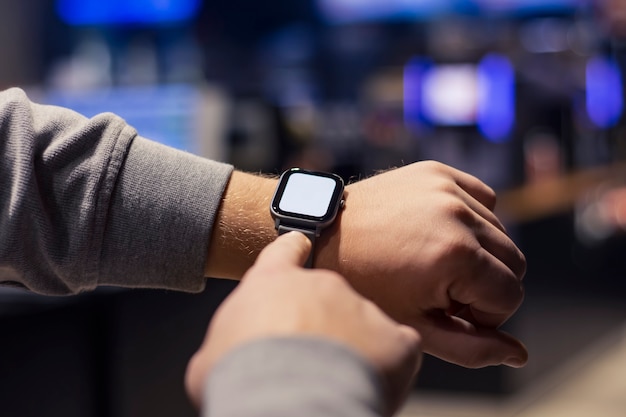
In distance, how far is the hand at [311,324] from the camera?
687 millimetres

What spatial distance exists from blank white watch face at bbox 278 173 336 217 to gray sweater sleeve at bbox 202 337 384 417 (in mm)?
528

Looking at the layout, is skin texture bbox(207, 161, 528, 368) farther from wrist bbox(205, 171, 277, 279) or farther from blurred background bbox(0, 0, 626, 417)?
blurred background bbox(0, 0, 626, 417)

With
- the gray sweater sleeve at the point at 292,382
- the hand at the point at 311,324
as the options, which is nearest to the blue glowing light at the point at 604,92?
the hand at the point at 311,324

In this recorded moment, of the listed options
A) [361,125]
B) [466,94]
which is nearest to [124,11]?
[361,125]

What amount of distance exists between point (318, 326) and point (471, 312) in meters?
0.52

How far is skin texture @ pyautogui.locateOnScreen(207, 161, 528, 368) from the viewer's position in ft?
3.60

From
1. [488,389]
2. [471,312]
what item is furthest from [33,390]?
[488,389]

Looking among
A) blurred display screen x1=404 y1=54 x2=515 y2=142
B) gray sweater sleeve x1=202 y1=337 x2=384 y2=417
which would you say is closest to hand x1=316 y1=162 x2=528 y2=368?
gray sweater sleeve x1=202 y1=337 x2=384 y2=417

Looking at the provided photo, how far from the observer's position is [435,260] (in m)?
1.09

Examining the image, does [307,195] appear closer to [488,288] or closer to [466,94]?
[488,288]

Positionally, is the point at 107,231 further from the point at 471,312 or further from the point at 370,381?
the point at 370,381

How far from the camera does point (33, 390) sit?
1.56m

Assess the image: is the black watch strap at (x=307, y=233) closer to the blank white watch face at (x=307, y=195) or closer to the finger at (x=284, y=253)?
the blank white watch face at (x=307, y=195)

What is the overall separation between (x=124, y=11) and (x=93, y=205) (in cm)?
704
